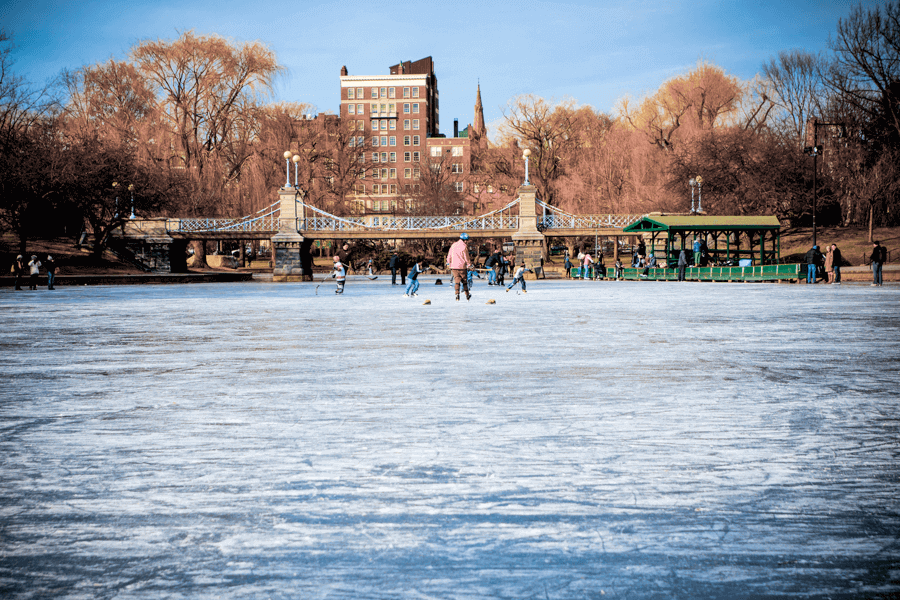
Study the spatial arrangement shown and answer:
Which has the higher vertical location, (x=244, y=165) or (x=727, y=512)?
(x=244, y=165)

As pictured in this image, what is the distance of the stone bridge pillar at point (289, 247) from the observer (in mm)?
46969

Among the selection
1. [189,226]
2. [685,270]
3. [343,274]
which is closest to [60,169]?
[189,226]

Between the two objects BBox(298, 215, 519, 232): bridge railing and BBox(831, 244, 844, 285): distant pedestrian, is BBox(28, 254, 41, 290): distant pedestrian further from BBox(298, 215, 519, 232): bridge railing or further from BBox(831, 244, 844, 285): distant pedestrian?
BBox(831, 244, 844, 285): distant pedestrian

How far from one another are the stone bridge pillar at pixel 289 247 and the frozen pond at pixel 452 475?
124 ft

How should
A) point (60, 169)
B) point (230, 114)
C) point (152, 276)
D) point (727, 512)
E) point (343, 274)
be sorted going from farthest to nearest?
point (230, 114), point (152, 276), point (60, 169), point (343, 274), point (727, 512)

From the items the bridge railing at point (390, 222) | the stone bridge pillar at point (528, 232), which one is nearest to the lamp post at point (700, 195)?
the stone bridge pillar at point (528, 232)

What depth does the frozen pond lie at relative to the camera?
301 centimetres

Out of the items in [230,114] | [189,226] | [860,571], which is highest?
[230,114]

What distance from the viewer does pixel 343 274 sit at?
25.4 meters

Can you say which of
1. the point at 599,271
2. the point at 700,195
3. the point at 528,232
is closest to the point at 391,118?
the point at 528,232

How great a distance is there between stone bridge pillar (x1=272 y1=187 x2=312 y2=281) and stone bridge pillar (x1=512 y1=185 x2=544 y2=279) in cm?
1207

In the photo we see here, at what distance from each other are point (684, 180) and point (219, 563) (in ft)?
158

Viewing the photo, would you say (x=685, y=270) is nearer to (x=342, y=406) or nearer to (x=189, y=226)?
(x=189, y=226)

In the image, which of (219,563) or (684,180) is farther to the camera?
(684,180)
